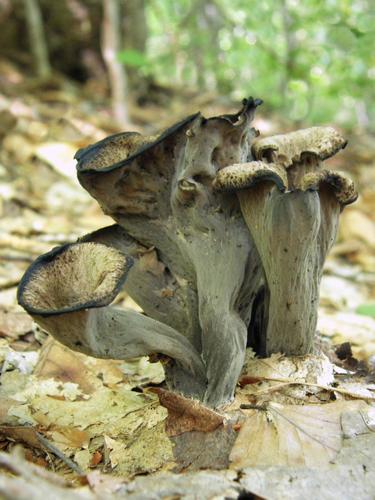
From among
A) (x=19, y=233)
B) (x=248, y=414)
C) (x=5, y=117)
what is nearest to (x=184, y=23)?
(x=5, y=117)

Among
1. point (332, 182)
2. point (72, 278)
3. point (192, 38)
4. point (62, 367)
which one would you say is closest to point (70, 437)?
point (62, 367)

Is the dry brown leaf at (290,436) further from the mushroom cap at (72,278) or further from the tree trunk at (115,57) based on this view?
the tree trunk at (115,57)

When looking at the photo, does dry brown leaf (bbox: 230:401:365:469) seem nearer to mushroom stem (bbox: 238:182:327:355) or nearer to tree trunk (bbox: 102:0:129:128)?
mushroom stem (bbox: 238:182:327:355)

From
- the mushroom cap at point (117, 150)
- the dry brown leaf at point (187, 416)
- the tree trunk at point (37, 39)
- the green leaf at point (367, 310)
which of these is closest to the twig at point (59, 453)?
the dry brown leaf at point (187, 416)

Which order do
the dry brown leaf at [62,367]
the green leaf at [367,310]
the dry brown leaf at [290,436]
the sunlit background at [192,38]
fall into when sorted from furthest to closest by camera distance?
the sunlit background at [192,38], the green leaf at [367,310], the dry brown leaf at [62,367], the dry brown leaf at [290,436]

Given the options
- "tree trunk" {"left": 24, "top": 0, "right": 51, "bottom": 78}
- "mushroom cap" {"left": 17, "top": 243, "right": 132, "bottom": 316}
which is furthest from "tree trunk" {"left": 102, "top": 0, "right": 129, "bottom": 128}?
"mushroom cap" {"left": 17, "top": 243, "right": 132, "bottom": 316}

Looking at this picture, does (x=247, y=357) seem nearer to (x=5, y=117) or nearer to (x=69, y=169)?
(x=69, y=169)

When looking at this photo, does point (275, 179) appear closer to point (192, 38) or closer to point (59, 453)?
point (59, 453)
